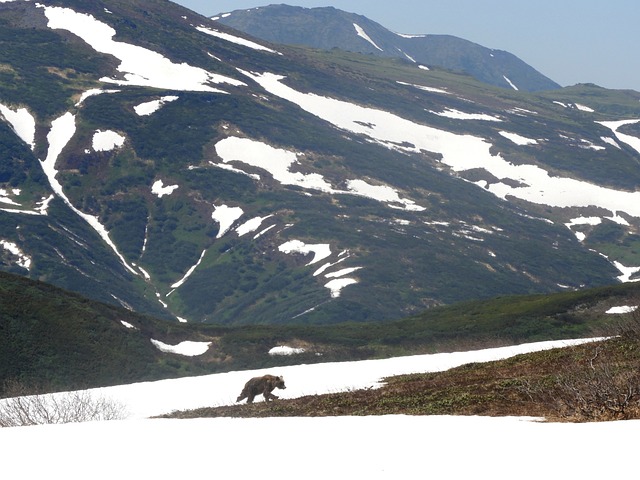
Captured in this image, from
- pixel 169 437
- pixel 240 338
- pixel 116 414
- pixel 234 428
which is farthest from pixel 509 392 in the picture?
pixel 240 338

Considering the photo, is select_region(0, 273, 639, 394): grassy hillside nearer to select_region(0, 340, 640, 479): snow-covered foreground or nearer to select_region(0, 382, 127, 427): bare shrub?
select_region(0, 382, 127, 427): bare shrub

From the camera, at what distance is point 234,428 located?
74.0 feet

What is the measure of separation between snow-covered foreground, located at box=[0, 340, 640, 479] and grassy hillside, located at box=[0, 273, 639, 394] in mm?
59780

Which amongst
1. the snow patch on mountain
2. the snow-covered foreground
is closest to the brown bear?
the snow-covered foreground

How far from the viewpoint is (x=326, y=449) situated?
1911 cm

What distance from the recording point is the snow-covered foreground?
1698 cm

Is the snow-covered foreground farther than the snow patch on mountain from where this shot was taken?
No

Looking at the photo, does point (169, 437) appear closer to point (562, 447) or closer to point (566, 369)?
point (562, 447)

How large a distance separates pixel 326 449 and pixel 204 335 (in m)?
103

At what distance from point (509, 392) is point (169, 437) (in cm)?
1288

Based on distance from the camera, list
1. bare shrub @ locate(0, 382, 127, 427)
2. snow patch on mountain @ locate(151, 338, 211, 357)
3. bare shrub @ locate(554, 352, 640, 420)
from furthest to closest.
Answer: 1. snow patch on mountain @ locate(151, 338, 211, 357)
2. bare shrub @ locate(0, 382, 127, 427)
3. bare shrub @ locate(554, 352, 640, 420)

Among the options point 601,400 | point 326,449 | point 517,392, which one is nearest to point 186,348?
point 517,392

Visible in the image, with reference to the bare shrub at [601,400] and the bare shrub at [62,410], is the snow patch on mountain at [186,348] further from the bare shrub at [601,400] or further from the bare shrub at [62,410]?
the bare shrub at [601,400]

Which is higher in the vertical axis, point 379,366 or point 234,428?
point 234,428
